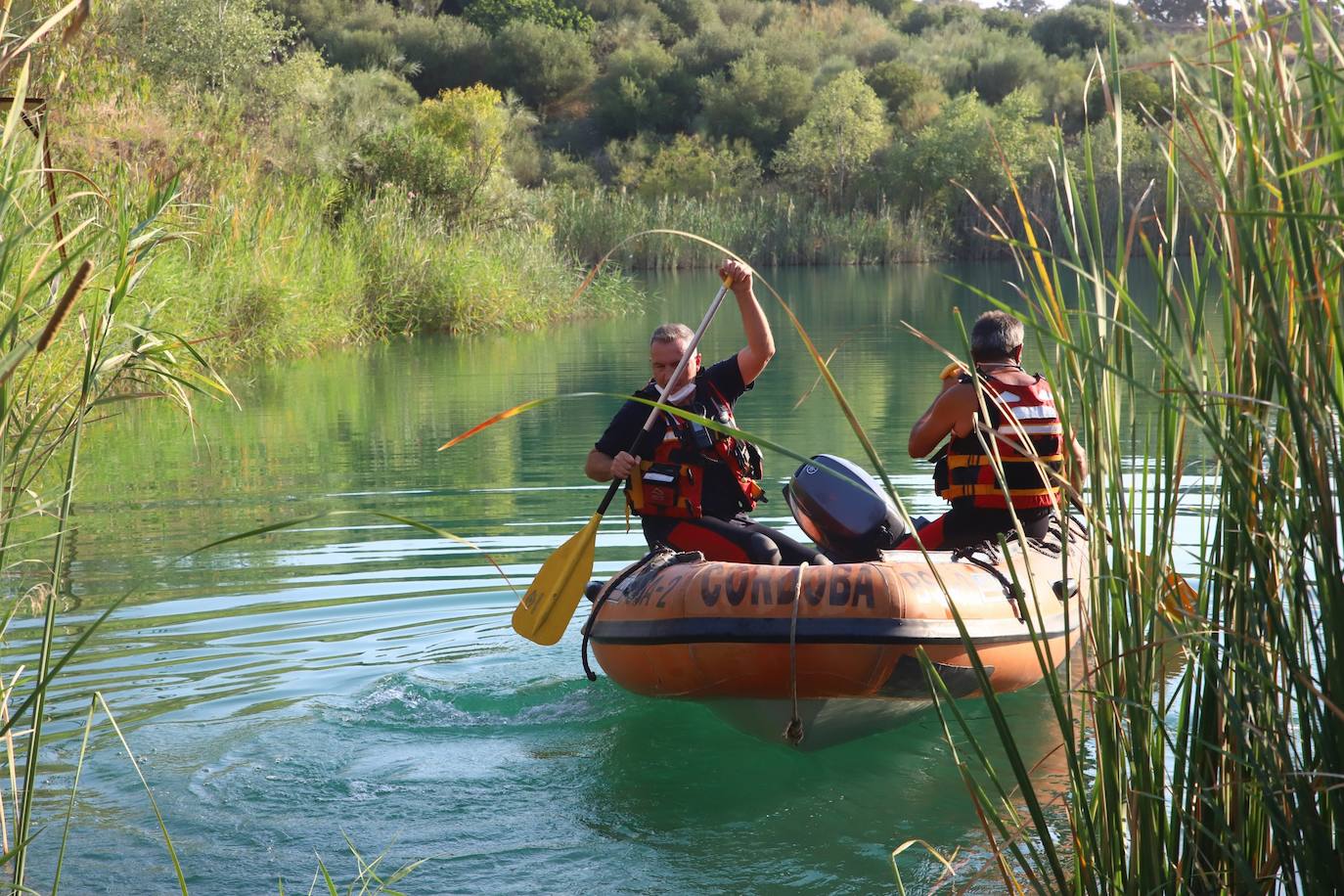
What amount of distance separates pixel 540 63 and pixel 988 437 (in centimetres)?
4115

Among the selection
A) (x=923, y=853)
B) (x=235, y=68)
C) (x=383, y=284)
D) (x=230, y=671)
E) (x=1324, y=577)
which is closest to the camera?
(x=1324, y=577)

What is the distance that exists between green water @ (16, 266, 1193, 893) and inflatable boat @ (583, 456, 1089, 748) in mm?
224

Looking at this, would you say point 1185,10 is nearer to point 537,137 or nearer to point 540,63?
point 537,137

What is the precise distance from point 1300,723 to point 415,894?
2.24m

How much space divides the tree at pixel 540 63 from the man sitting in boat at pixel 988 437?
40.3 m

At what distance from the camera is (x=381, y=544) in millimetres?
6945

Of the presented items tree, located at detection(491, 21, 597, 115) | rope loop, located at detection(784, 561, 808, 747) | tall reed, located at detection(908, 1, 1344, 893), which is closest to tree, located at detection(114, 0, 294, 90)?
rope loop, located at detection(784, 561, 808, 747)

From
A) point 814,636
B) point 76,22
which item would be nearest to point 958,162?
point 814,636

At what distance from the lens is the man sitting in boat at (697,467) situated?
198 inches

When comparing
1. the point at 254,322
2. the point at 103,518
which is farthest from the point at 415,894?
the point at 254,322

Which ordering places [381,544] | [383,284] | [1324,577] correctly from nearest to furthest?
1. [1324,577]
2. [381,544]
3. [383,284]

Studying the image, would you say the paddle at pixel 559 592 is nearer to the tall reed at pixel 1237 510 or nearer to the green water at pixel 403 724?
the green water at pixel 403 724

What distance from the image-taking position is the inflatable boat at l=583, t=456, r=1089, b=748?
3.98 m

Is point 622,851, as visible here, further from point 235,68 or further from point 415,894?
point 235,68
